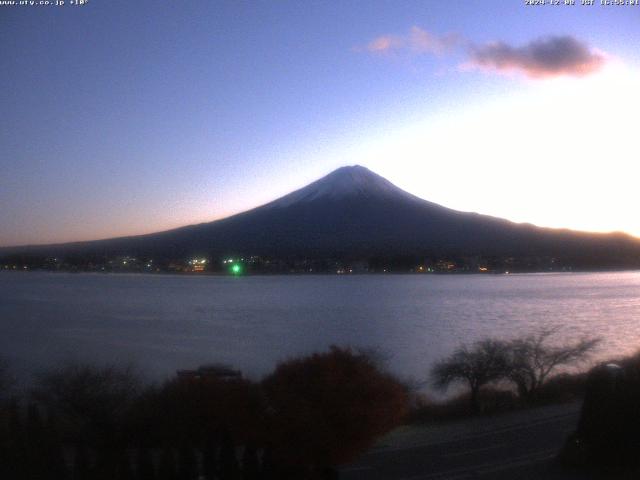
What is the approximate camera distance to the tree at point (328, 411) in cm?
638

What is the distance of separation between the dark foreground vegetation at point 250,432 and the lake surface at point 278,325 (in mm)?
7327

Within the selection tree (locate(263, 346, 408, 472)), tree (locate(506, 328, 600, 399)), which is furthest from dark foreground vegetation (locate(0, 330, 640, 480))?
tree (locate(506, 328, 600, 399))

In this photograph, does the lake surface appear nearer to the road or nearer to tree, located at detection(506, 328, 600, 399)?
tree, located at detection(506, 328, 600, 399)

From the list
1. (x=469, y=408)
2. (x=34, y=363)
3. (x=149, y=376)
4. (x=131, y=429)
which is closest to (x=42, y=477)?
(x=131, y=429)

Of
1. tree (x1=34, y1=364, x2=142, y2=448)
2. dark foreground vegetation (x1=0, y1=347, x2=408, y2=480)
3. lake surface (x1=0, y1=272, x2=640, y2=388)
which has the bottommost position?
lake surface (x1=0, y1=272, x2=640, y2=388)

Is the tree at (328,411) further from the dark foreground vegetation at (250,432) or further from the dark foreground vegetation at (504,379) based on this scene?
the dark foreground vegetation at (504,379)

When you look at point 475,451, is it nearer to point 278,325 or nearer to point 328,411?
point 328,411

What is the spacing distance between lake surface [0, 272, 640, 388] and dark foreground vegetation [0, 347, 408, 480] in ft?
24.0

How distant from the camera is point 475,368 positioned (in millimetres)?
13586

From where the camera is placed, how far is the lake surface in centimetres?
2094

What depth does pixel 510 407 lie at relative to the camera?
11.9m

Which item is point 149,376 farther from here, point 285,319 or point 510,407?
point 285,319

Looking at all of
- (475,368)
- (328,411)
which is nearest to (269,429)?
(328,411)

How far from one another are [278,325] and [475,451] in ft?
73.4
